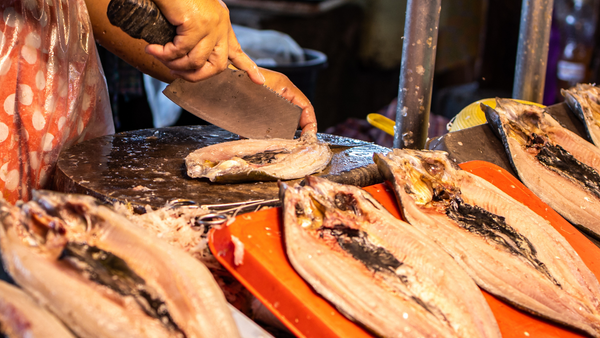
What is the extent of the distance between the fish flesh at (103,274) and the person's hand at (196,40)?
829 mm

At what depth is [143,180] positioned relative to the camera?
1.57 metres

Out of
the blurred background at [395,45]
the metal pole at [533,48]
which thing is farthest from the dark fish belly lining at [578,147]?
the blurred background at [395,45]

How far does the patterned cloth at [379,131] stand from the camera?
13.9 feet

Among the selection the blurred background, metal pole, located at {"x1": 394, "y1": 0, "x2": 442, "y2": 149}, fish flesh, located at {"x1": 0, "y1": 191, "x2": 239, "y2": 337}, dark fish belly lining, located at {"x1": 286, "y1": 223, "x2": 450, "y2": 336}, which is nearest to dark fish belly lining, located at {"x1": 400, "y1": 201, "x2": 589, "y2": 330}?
dark fish belly lining, located at {"x1": 286, "y1": 223, "x2": 450, "y2": 336}

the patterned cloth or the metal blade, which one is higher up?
the metal blade

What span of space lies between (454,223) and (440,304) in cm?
36

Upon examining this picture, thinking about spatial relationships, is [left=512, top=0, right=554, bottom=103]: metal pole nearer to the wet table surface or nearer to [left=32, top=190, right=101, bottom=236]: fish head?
the wet table surface

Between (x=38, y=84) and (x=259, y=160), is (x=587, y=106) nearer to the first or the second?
(x=259, y=160)

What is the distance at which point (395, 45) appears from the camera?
7.11 meters

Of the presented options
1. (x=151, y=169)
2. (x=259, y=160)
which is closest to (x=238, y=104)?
(x=259, y=160)

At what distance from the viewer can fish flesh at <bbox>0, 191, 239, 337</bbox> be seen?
0.82 metres

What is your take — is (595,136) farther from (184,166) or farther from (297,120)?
(184,166)

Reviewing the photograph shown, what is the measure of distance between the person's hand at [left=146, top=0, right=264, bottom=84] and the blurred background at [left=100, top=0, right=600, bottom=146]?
3.25 m

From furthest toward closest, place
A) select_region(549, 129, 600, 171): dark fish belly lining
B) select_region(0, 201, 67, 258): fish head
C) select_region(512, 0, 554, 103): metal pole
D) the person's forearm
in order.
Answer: select_region(512, 0, 554, 103): metal pole, the person's forearm, select_region(549, 129, 600, 171): dark fish belly lining, select_region(0, 201, 67, 258): fish head
